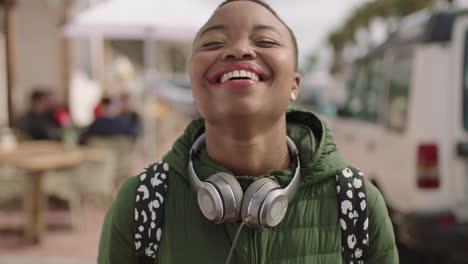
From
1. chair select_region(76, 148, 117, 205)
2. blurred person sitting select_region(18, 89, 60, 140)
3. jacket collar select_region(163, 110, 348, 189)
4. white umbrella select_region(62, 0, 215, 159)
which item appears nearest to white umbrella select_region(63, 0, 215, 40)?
white umbrella select_region(62, 0, 215, 159)

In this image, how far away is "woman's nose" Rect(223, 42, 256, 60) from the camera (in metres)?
1.43

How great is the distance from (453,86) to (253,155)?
3.51m

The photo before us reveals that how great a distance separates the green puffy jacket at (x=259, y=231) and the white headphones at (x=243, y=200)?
2.5 inches

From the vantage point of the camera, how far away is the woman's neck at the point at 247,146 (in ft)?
4.75

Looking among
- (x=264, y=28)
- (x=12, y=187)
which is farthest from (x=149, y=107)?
(x=264, y=28)

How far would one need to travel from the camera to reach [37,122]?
813 cm

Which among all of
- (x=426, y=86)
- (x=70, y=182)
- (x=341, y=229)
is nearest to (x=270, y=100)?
(x=341, y=229)

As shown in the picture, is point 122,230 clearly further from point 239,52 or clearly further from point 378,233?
point 378,233

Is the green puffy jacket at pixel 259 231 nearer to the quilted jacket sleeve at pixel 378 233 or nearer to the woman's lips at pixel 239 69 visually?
the quilted jacket sleeve at pixel 378 233

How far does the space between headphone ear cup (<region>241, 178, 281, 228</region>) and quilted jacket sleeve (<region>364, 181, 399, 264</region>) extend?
31 centimetres

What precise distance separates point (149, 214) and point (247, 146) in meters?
0.32

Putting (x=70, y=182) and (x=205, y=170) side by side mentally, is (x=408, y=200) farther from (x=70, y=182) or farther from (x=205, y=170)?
(x=70, y=182)

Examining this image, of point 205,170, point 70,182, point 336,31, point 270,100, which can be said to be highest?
point 336,31

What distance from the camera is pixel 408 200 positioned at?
471cm
